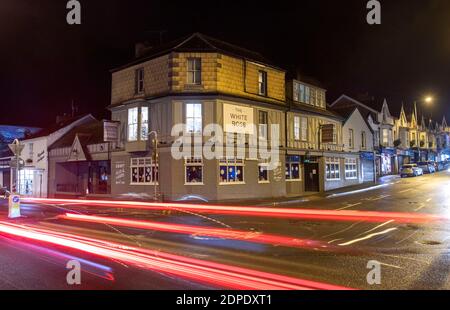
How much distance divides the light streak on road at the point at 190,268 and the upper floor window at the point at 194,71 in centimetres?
1538

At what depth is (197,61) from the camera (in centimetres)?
2450

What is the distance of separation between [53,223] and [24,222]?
144 centimetres

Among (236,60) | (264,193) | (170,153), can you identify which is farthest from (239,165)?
(236,60)

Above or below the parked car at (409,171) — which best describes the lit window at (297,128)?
above

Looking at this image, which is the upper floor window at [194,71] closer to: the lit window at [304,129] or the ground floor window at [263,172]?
the ground floor window at [263,172]

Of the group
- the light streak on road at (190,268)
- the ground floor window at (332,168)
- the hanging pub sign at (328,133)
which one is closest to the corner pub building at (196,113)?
the hanging pub sign at (328,133)

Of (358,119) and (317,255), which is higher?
(358,119)

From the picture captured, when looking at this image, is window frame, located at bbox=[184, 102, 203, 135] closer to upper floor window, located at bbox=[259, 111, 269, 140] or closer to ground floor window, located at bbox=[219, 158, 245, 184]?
ground floor window, located at bbox=[219, 158, 245, 184]

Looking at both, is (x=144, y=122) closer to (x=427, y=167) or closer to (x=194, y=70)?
(x=194, y=70)

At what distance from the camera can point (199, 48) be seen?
24.3m

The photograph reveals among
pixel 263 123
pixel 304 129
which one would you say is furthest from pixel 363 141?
pixel 263 123

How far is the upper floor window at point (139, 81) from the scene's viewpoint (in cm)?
2631

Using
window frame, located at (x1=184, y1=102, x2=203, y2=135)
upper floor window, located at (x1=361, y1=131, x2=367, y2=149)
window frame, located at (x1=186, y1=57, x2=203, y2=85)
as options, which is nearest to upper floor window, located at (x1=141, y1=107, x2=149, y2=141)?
window frame, located at (x1=184, y1=102, x2=203, y2=135)

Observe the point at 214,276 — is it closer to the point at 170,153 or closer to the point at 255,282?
the point at 255,282
